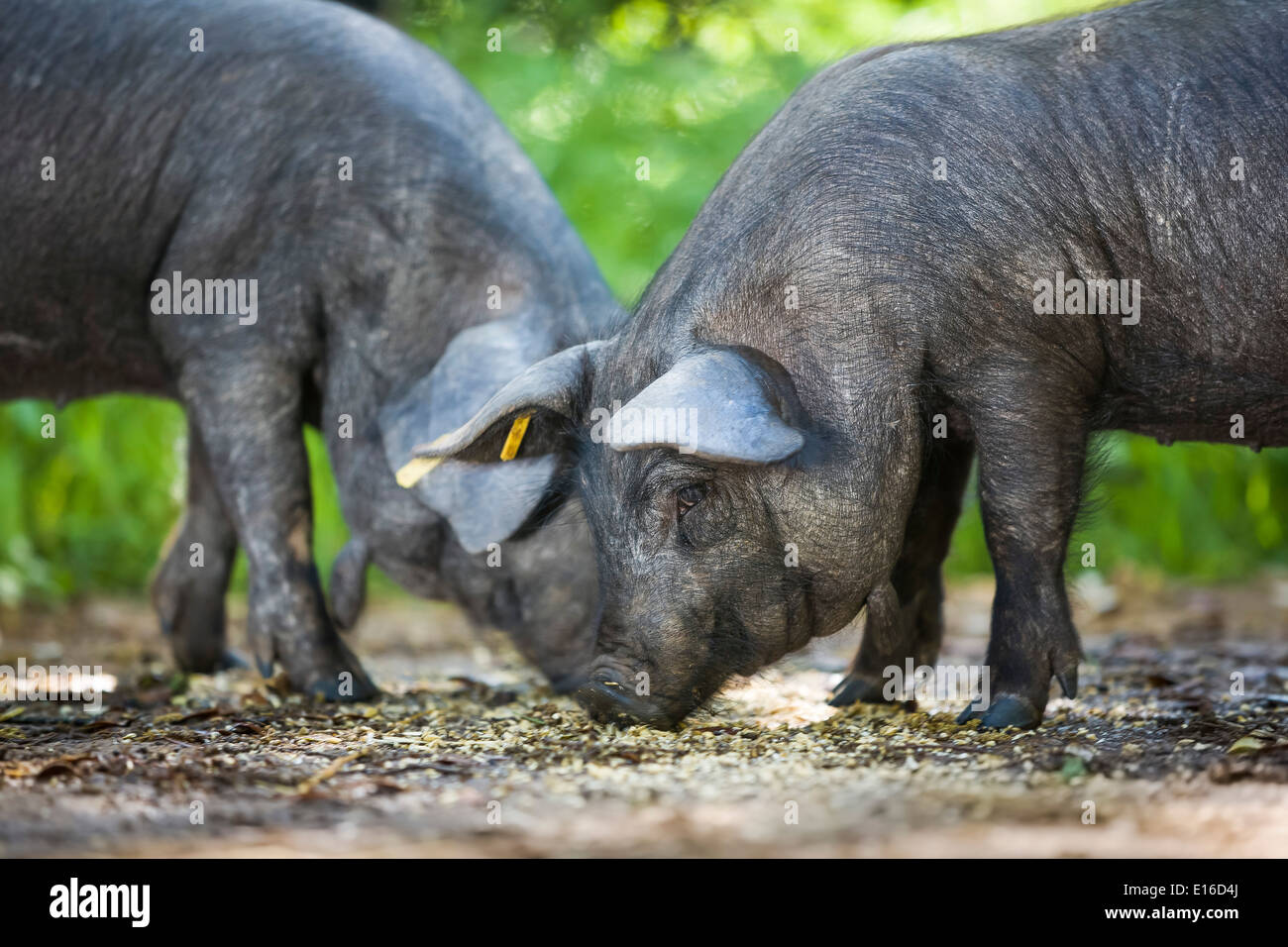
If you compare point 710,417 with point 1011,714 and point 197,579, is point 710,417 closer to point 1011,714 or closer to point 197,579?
point 1011,714

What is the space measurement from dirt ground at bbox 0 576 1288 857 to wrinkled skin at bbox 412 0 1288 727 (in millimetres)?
380

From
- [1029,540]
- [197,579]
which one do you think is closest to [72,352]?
[197,579]

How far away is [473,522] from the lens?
210 inches

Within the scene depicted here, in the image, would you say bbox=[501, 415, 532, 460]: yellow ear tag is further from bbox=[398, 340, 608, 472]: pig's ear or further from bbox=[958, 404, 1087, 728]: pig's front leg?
bbox=[958, 404, 1087, 728]: pig's front leg

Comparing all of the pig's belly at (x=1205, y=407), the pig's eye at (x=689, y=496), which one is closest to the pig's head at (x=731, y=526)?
the pig's eye at (x=689, y=496)

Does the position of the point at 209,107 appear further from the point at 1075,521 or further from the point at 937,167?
the point at 1075,521

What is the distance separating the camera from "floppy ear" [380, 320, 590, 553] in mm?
5246

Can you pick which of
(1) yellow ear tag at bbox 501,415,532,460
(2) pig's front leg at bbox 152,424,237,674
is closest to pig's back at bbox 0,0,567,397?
(2) pig's front leg at bbox 152,424,237,674

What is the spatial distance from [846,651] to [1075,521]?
3.25m

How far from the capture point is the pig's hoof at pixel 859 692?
17.6ft

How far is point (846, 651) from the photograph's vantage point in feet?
25.5

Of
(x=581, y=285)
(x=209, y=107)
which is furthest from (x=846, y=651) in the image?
(x=209, y=107)

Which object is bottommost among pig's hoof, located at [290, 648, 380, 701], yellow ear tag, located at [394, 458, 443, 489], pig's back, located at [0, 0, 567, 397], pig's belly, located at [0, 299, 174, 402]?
pig's hoof, located at [290, 648, 380, 701]

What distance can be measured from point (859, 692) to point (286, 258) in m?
2.66
